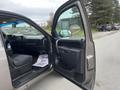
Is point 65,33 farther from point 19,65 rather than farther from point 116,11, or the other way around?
point 116,11

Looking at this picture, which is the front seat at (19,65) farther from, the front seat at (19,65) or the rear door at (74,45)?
the rear door at (74,45)

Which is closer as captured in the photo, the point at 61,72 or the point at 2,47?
the point at 2,47

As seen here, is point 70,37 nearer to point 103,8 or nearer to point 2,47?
point 2,47

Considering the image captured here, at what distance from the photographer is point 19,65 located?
2.96 meters

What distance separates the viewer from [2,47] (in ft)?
7.72

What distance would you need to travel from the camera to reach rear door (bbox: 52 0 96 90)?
261 centimetres

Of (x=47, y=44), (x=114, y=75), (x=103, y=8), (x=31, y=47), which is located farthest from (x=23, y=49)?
(x=103, y=8)

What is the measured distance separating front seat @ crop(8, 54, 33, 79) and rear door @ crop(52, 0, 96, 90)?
1.53 feet

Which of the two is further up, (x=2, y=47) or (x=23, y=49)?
(x=2, y=47)

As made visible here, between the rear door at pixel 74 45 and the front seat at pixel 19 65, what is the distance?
0.47 meters

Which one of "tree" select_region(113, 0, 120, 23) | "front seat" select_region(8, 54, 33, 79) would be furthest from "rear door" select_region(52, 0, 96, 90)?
"tree" select_region(113, 0, 120, 23)

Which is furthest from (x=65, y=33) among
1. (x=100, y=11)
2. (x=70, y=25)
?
(x=100, y=11)

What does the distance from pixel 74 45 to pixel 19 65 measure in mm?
934

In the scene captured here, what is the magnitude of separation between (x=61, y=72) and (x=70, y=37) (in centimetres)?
61
